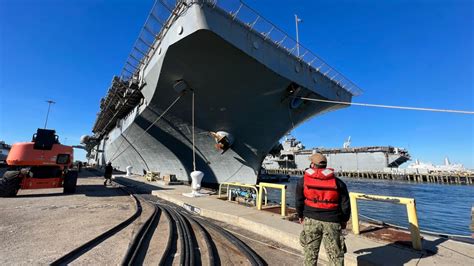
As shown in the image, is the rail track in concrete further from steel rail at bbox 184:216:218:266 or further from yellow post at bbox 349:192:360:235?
yellow post at bbox 349:192:360:235

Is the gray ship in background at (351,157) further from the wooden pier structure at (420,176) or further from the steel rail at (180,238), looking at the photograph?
the steel rail at (180,238)

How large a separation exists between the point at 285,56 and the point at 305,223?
952 centimetres

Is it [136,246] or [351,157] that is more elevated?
[351,157]

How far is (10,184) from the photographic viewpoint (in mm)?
8164

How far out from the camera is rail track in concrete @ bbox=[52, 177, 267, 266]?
3.02 metres

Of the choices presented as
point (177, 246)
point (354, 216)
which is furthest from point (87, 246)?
point (354, 216)

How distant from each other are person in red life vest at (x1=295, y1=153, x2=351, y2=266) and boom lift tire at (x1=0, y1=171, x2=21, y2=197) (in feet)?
33.6

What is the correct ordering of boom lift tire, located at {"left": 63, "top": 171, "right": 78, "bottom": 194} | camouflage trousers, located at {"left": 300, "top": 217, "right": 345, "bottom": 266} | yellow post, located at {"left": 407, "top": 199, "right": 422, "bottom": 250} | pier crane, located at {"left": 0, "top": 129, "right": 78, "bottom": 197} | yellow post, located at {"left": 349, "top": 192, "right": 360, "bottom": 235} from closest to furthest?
camouflage trousers, located at {"left": 300, "top": 217, "right": 345, "bottom": 266}
yellow post, located at {"left": 407, "top": 199, "right": 422, "bottom": 250}
yellow post, located at {"left": 349, "top": 192, "right": 360, "bottom": 235}
pier crane, located at {"left": 0, "top": 129, "right": 78, "bottom": 197}
boom lift tire, located at {"left": 63, "top": 171, "right": 78, "bottom": 194}

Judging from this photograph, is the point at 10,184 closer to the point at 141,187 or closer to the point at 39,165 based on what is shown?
the point at 39,165

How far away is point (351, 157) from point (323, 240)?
57.3 meters

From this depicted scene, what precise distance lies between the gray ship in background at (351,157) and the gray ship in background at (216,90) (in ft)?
111

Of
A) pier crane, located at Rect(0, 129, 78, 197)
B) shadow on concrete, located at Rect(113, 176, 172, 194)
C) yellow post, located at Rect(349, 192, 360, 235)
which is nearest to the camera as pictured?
yellow post, located at Rect(349, 192, 360, 235)

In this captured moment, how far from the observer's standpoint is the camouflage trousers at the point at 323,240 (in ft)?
7.93

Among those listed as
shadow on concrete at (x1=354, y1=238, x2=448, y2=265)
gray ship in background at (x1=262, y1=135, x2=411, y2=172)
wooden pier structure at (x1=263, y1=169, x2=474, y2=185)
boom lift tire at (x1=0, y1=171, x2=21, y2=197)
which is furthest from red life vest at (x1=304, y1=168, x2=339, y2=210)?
wooden pier structure at (x1=263, y1=169, x2=474, y2=185)
